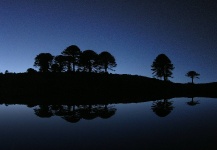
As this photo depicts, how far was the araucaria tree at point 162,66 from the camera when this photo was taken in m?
85.9

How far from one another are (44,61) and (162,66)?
5682 centimetres

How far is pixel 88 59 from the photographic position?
8444cm

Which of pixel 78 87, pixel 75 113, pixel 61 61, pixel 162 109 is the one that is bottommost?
pixel 75 113

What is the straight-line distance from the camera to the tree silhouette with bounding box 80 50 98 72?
8362 cm

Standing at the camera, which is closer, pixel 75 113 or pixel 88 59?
pixel 75 113

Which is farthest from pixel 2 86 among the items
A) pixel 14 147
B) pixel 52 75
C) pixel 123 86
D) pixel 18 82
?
pixel 14 147

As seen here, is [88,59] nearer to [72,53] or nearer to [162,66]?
[72,53]

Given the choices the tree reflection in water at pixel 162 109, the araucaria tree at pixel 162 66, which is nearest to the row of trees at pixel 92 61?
the araucaria tree at pixel 162 66

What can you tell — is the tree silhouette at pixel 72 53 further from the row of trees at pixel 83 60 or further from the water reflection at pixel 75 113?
the water reflection at pixel 75 113

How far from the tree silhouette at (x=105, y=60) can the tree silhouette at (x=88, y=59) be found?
8.70ft

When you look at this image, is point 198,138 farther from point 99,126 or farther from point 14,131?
point 14,131

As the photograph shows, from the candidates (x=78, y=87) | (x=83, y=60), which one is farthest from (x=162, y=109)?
(x=83, y=60)

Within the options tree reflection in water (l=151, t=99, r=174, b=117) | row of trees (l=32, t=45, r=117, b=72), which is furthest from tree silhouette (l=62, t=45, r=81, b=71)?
tree reflection in water (l=151, t=99, r=174, b=117)

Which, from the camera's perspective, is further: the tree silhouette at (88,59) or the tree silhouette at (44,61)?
the tree silhouette at (44,61)
